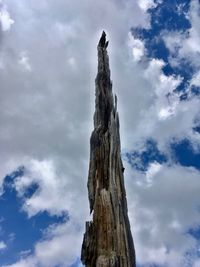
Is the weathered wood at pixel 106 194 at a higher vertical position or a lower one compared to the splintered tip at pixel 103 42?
lower

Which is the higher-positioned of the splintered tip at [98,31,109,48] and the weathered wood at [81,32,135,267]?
the splintered tip at [98,31,109,48]

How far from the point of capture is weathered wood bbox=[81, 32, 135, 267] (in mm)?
13250

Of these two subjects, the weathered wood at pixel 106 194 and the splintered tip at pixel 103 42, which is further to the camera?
the splintered tip at pixel 103 42

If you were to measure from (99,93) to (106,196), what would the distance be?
161 inches

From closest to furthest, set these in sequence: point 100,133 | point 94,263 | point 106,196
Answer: point 94,263 < point 106,196 < point 100,133

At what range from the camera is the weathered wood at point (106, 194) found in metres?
13.2

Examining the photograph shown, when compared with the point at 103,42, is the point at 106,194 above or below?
below

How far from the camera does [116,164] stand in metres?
15.0

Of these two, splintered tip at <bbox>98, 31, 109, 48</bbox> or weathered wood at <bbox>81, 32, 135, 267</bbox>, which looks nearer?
weathered wood at <bbox>81, 32, 135, 267</bbox>

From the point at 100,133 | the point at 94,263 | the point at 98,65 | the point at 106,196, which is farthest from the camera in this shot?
the point at 98,65

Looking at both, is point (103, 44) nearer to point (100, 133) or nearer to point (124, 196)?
point (100, 133)

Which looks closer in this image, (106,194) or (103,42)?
(106,194)

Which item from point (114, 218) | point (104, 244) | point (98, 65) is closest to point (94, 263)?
point (104, 244)

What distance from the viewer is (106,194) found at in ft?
46.8
